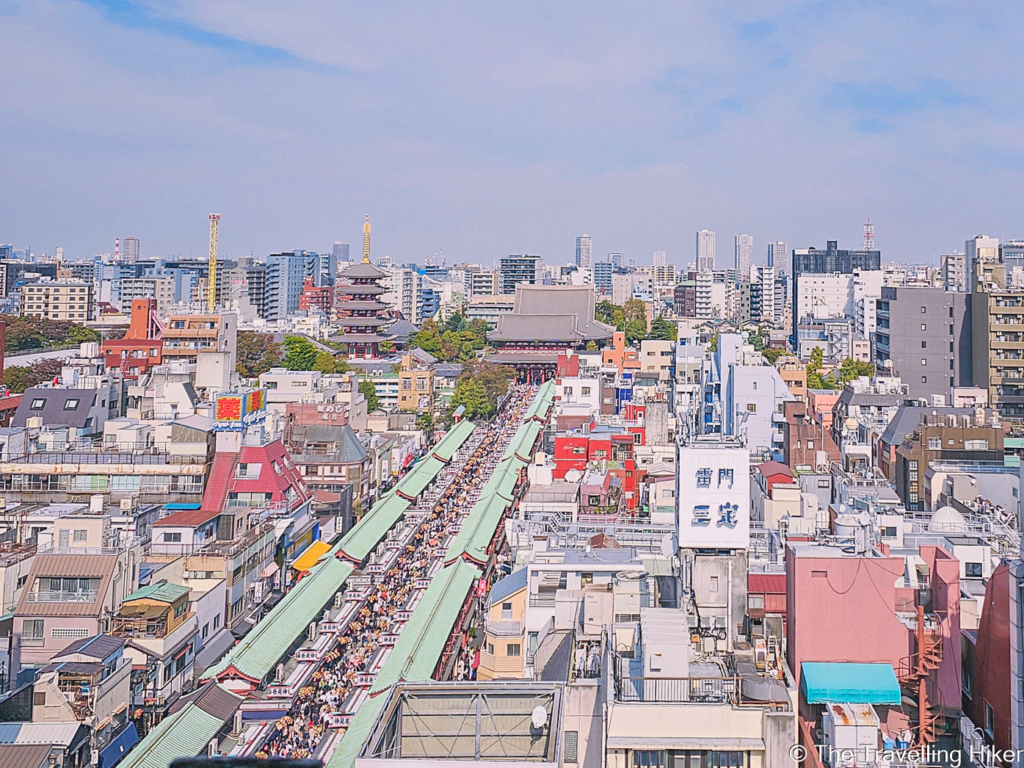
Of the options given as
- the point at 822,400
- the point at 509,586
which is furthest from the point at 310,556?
the point at 822,400

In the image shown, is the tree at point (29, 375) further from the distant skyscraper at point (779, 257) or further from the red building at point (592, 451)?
the distant skyscraper at point (779, 257)

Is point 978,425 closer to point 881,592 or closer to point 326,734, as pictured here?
point 881,592

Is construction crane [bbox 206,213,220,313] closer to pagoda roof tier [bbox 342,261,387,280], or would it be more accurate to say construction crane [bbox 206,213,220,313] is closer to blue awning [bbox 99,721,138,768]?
pagoda roof tier [bbox 342,261,387,280]

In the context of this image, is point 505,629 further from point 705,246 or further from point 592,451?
point 705,246

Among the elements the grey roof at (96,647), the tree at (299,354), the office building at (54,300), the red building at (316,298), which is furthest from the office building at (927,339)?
the red building at (316,298)

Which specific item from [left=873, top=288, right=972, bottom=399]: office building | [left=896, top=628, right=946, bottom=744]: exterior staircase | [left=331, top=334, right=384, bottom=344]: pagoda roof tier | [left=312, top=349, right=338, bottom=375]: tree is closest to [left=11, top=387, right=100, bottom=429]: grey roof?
[left=312, top=349, right=338, bottom=375]: tree

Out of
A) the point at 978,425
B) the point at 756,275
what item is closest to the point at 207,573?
the point at 978,425
